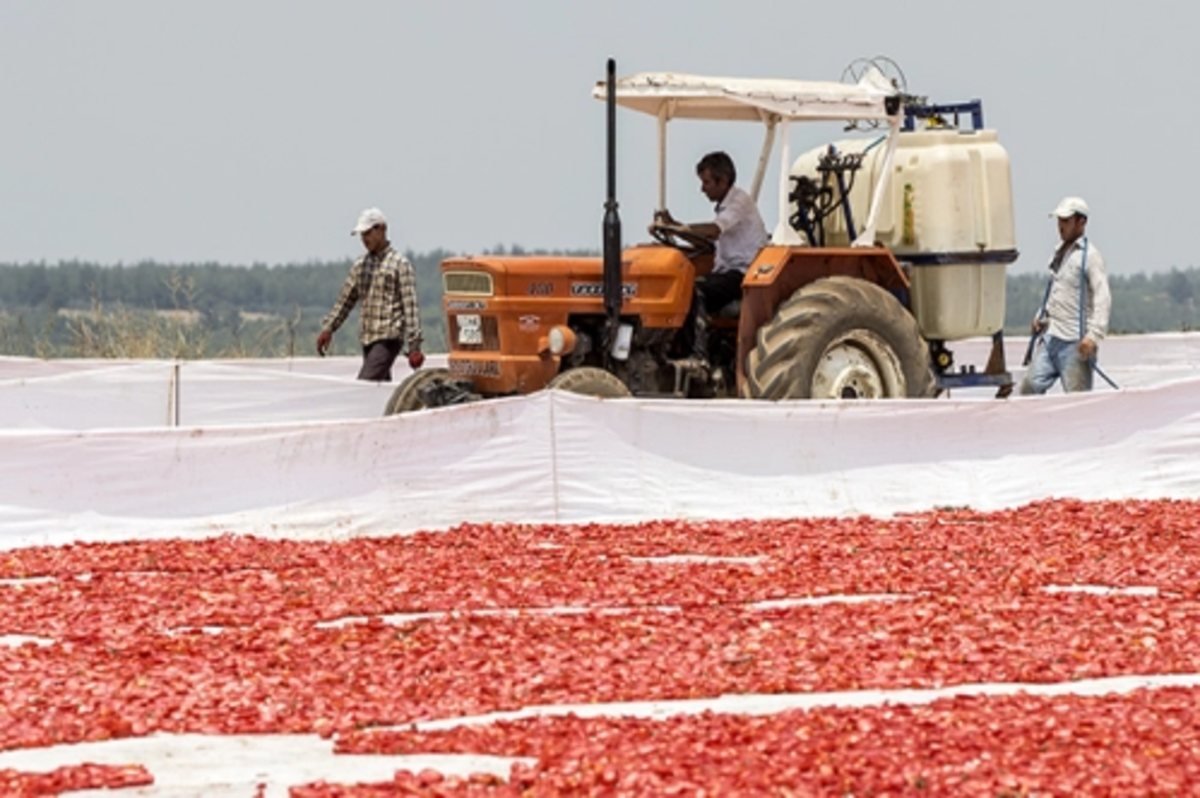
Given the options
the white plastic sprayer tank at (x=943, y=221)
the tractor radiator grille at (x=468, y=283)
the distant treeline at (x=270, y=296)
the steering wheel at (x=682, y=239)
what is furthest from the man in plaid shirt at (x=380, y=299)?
the distant treeline at (x=270, y=296)

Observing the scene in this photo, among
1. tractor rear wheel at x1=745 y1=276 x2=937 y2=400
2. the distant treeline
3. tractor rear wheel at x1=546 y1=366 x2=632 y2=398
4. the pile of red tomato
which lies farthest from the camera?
the distant treeline

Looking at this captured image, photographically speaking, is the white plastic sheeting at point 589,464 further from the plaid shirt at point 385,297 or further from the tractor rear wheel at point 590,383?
the plaid shirt at point 385,297

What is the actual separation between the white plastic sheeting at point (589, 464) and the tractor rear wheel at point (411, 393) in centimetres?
233

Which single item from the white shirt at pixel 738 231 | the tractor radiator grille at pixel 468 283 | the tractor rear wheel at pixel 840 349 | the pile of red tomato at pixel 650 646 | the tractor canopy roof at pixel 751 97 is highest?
the tractor canopy roof at pixel 751 97

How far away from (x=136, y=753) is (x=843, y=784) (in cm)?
227

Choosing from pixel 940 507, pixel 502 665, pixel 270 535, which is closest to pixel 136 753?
pixel 502 665

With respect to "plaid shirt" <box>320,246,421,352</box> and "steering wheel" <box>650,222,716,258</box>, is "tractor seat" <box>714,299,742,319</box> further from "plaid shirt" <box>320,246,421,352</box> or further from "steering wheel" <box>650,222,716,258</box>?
"plaid shirt" <box>320,246,421,352</box>

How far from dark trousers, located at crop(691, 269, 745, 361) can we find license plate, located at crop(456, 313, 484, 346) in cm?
141

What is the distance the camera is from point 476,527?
42.0 ft

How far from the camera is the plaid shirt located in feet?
55.2

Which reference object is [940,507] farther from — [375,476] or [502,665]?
[502,665]

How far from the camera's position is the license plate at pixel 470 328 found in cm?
1550

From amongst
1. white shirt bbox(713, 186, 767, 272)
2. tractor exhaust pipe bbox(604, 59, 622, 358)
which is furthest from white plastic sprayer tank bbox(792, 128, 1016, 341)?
tractor exhaust pipe bbox(604, 59, 622, 358)

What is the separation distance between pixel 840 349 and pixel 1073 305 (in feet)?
6.19
